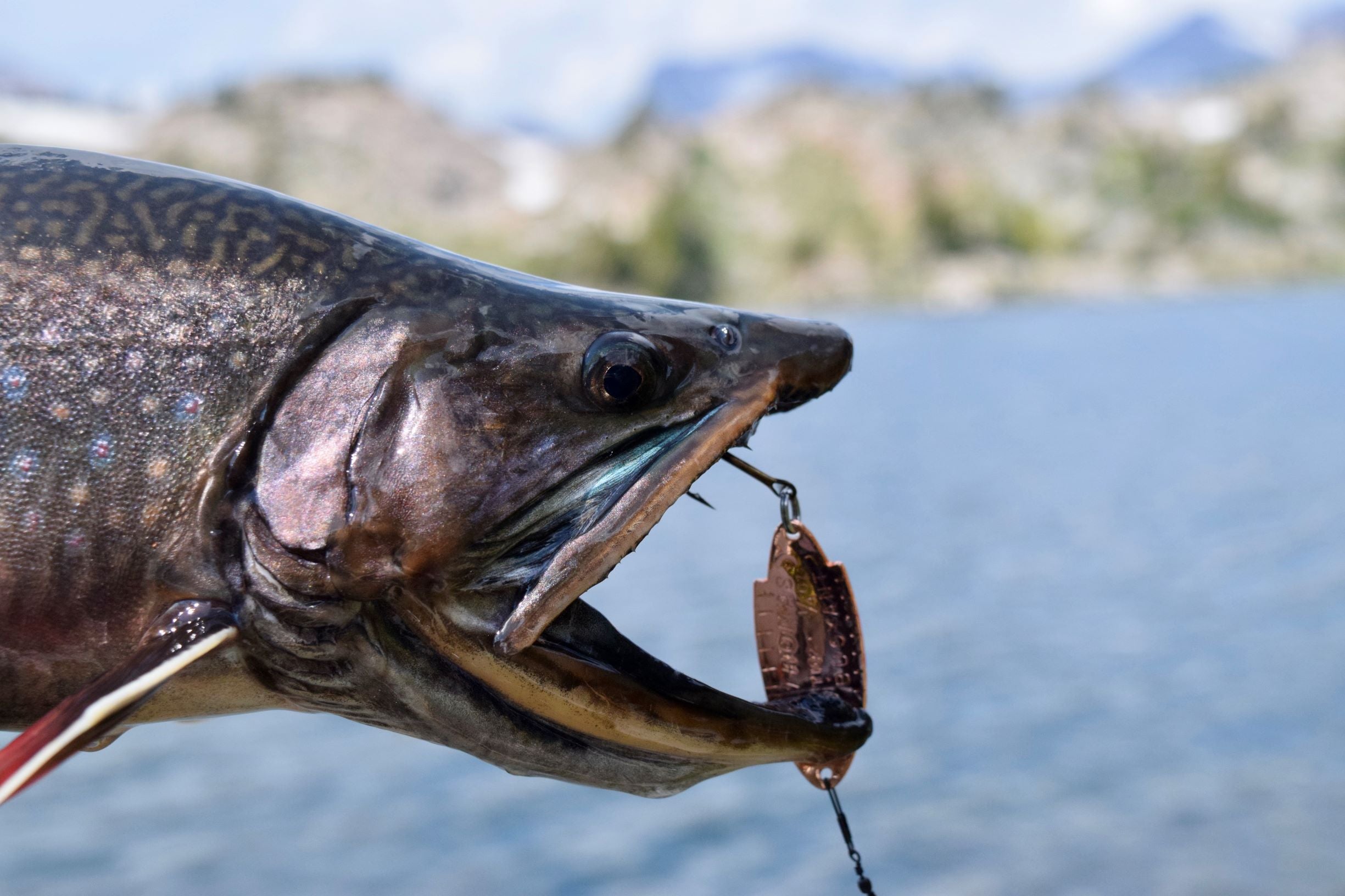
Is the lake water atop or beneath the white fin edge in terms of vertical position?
atop

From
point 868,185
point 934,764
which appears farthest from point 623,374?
point 868,185

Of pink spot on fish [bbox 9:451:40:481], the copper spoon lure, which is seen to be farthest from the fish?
the copper spoon lure

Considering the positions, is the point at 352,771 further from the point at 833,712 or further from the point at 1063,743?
the point at 833,712

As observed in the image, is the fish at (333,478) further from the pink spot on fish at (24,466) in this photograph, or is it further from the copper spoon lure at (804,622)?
the copper spoon lure at (804,622)

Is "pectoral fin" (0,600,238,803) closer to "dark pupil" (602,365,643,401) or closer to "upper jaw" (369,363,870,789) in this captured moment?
"upper jaw" (369,363,870,789)

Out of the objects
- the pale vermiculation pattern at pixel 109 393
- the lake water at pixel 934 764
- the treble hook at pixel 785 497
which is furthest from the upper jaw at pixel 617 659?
the lake water at pixel 934 764

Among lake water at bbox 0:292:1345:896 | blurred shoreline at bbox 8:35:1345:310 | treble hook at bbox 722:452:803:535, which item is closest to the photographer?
treble hook at bbox 722:452:803:535

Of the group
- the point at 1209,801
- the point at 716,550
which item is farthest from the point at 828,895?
the point at 716,550

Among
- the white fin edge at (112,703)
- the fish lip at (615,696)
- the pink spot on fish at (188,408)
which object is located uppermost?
the fish lip at (615,696)
